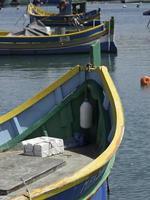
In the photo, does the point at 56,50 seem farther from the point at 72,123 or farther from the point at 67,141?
the point at 67,141

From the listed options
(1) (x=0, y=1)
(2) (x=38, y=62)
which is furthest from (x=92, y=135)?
(1) (x=0, y=1)

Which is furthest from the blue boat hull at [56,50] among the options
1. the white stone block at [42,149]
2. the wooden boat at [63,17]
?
the white stone block at [42,149]

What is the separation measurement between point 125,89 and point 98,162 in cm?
1381

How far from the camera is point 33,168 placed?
26.1 ft

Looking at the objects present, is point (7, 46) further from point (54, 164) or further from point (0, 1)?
point (0, 1)

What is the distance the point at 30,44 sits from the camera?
3058 cm

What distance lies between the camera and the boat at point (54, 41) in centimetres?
3035

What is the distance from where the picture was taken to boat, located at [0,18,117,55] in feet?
99.6

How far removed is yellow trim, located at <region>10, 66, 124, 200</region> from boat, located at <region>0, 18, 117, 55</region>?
21.0 m

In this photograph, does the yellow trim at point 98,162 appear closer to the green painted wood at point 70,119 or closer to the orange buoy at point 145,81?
the green painted wood at point 70,119

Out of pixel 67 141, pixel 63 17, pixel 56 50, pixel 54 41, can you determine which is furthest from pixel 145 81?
pixel 63 17

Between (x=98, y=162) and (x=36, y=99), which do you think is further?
(x=36, y=99)

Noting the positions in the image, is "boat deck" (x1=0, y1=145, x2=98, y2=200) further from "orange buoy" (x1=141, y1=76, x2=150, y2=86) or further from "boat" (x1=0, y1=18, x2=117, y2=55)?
"boat" (x1=0, y1=18, x2=117, y2=55)

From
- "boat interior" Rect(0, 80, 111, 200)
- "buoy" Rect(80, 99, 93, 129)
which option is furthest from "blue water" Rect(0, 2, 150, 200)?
"buoy" Rect(80, 99, 93, 129)
